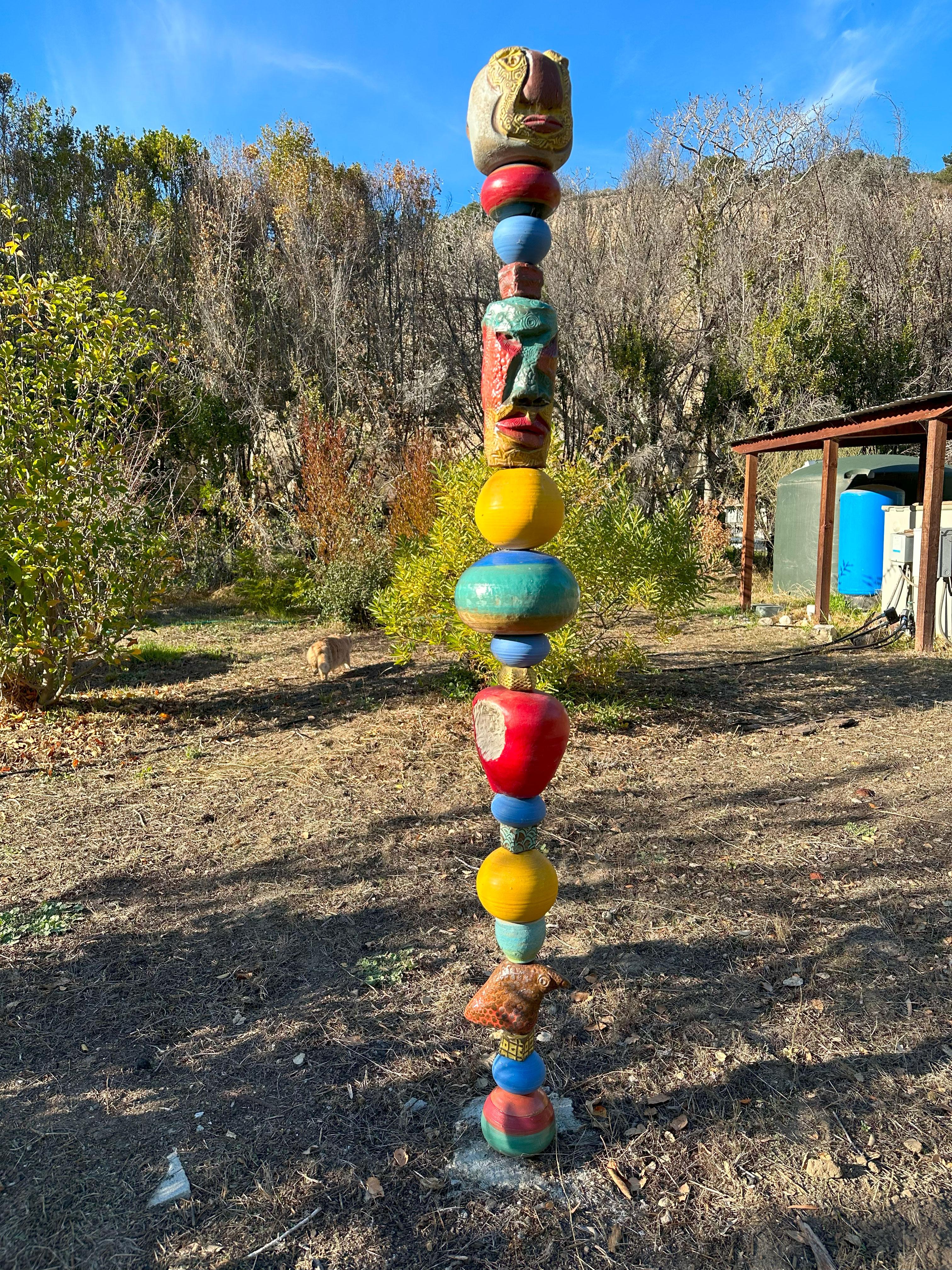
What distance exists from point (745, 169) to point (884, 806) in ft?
53.1

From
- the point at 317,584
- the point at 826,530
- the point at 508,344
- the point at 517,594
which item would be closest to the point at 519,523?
the point at 517,594

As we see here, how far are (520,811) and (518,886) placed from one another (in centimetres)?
18

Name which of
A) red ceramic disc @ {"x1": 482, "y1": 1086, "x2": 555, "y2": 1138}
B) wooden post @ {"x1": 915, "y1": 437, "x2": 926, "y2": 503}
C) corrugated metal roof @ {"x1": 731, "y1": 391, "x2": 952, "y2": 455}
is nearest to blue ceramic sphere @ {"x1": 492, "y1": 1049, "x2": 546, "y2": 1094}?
red ceramic disc @ {"x1": 482, "y1": 1086, "x2": 555, "y2": 1138}

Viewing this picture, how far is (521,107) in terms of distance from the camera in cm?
178

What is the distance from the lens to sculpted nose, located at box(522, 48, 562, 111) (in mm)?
1768

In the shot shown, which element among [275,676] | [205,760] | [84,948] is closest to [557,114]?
[84,948]

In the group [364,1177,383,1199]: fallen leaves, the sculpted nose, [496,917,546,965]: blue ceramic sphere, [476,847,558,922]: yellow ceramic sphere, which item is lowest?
[364,1177,383,1199]: fallen leaves

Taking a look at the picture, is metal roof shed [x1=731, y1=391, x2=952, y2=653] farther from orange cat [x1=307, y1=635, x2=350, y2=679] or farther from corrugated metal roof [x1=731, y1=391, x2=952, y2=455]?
orange cat [x1=307, y1=635, x2=350, y2=679]

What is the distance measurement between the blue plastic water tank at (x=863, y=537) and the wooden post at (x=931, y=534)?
2223 mm

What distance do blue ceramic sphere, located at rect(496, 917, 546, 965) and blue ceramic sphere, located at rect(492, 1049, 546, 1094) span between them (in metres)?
0.26

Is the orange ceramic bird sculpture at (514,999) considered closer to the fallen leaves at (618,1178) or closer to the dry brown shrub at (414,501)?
the fallen leaves at (618,1178)

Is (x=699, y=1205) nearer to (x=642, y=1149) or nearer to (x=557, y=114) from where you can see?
(x=642, y=1149)

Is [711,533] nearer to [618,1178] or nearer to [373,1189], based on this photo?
[618,1178]

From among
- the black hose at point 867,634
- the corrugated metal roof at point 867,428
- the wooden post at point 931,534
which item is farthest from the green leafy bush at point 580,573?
the corrugated metal roof at point 867,428
